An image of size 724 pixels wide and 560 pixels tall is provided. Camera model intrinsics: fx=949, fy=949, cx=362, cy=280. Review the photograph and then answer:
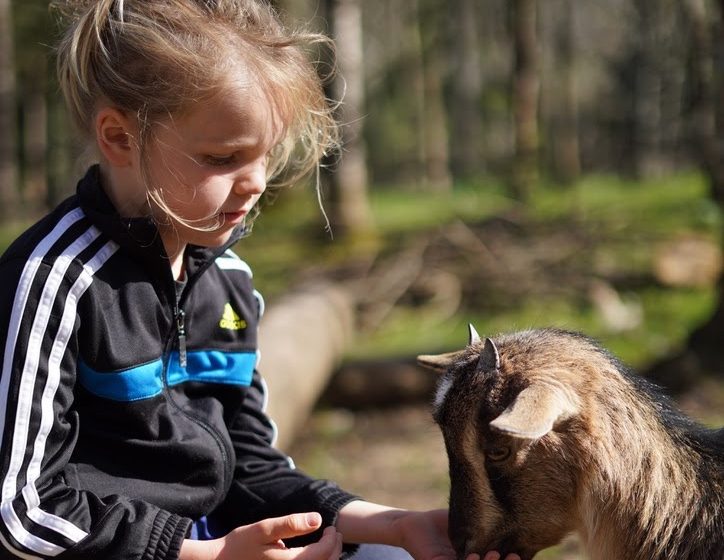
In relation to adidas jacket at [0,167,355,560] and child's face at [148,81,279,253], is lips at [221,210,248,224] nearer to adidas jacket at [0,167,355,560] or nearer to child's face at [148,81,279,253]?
child's face at [148,81,279,253]

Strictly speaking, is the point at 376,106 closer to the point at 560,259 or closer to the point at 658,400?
the point at 560,259

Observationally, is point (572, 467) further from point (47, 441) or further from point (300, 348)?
point (300, 348)

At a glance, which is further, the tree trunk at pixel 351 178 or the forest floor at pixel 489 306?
the tree trunk at pixel 351 178

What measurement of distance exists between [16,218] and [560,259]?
17819mm

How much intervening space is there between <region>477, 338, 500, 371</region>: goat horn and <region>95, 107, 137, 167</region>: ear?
1.19 m

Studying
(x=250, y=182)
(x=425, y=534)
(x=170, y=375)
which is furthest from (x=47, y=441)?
(x=425, y=534)

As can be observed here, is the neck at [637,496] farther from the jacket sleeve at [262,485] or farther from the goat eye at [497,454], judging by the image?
the jacket sleeve at [262,485]

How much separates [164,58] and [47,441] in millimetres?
1059

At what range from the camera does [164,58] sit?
2.58m

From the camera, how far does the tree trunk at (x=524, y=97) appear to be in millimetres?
15516

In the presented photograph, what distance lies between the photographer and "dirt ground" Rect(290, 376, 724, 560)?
20.3 feet

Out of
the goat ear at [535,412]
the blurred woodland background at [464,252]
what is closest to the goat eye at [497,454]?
the goat ear at [535,412]

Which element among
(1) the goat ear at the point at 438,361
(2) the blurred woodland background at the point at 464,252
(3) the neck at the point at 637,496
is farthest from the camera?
(2) the blurred woodland background at the point at 464,252

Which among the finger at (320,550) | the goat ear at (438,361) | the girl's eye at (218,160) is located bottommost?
the finger at (320,550)
